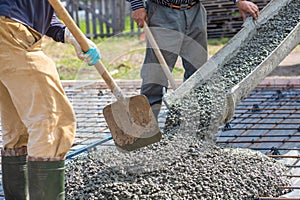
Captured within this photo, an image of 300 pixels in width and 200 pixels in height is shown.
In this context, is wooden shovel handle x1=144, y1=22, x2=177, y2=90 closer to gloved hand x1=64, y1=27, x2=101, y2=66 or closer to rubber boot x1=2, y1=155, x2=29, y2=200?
gloved hand x1=64, y1=27, x2=101, y2=66

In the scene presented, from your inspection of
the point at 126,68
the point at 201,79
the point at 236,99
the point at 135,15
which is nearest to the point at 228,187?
the point at 236,99

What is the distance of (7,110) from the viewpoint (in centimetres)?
306

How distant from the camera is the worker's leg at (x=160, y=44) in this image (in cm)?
437

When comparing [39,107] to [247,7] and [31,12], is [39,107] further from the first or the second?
[247,7]

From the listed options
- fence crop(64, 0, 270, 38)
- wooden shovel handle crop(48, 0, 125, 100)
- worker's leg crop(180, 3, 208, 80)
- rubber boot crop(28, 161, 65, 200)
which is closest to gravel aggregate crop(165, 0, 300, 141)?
worker's leg crop(180, 3, 208, 80)

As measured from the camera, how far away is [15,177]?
123 inches

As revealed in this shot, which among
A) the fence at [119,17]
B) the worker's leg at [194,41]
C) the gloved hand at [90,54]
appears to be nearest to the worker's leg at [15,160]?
the gloved hand at [90,54]

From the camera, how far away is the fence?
10.8m

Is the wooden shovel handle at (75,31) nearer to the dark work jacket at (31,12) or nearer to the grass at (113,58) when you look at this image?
the dark work jacket at (31,12)

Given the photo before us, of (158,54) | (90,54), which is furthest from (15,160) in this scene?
(158,54)

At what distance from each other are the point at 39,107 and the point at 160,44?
1872 millimetres

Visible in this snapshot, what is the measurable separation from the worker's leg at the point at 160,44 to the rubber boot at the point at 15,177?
5.01 ft

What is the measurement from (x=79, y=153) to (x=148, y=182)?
1.03 metres

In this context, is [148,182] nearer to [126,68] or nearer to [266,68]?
[266,68]
